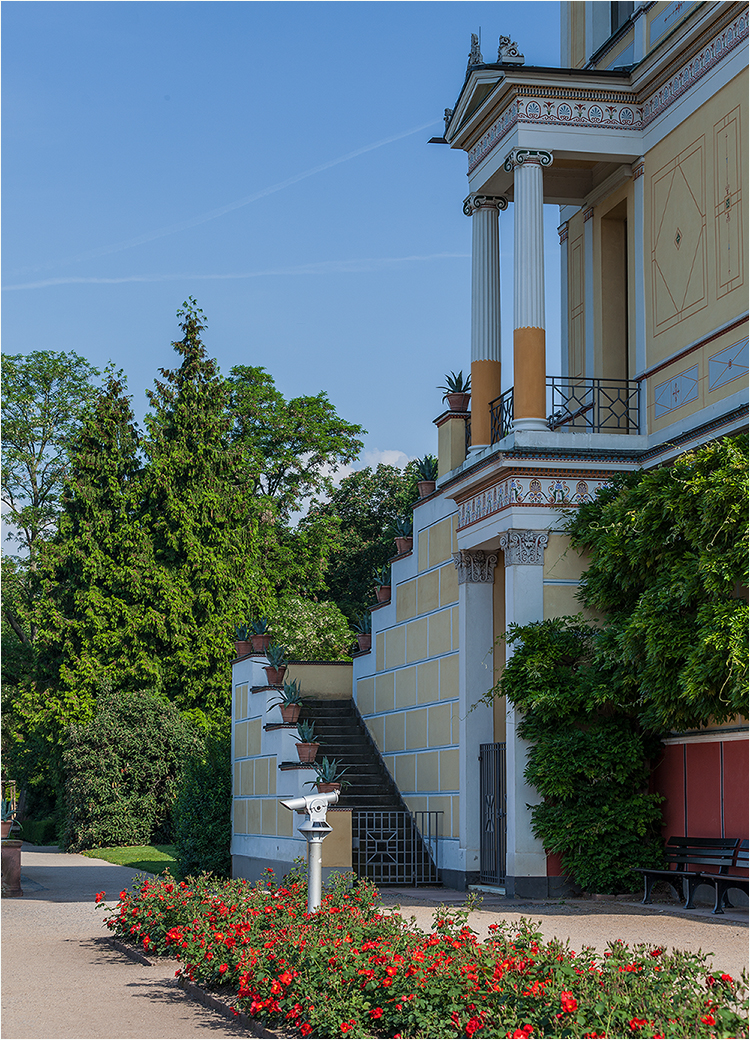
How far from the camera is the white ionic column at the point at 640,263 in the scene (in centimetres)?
1731

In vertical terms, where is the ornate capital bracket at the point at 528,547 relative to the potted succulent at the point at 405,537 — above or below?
below

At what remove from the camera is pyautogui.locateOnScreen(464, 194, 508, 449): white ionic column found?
18.3 meters

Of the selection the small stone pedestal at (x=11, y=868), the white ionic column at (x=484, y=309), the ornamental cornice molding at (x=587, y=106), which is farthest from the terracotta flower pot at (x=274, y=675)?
the ornamental cornice molding at (x=587, y=106)

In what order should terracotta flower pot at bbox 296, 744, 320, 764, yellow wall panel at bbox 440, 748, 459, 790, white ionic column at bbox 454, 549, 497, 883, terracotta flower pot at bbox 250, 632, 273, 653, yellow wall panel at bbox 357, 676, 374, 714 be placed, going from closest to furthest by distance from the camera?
1. white ionic column at bbox 454, 549, 497, 883
2. terracotta flower pot at bbox 296, 744, 320, 764
3. yellow wall panel at bbox 440, 748, 459, 790
4. terracotta flower pot at bbox 250, 632, 273, 653
5. yellow wall panel at bbox 357, 676, 374, 714

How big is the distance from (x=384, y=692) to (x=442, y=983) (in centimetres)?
1407

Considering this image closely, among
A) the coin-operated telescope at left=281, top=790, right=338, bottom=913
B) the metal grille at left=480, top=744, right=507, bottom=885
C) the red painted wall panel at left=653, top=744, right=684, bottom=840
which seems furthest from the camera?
the metal grille at left=480, top=744, right=507, bottom=885

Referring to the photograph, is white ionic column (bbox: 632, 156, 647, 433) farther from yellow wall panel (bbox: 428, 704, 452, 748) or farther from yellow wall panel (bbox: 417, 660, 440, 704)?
yellow wall panel (bbox: 428, 704, 452, 748)

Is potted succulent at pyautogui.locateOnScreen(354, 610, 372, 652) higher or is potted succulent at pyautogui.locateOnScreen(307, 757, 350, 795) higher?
potted succulent at pyautogui.locateOnScreen(354, 610, 372, 652)

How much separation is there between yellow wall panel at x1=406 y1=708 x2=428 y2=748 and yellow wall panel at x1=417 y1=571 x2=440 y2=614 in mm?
1606

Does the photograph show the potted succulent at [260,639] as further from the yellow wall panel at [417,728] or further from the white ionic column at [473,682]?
the white ionic column at [473,682]

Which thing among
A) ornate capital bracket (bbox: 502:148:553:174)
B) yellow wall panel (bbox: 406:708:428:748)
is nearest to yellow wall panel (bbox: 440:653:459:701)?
yellow wall panel (bbox: 406:708:428:748)

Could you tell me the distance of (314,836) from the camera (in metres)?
10.2

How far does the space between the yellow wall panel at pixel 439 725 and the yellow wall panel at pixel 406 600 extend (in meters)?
1.93

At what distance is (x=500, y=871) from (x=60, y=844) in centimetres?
2162
